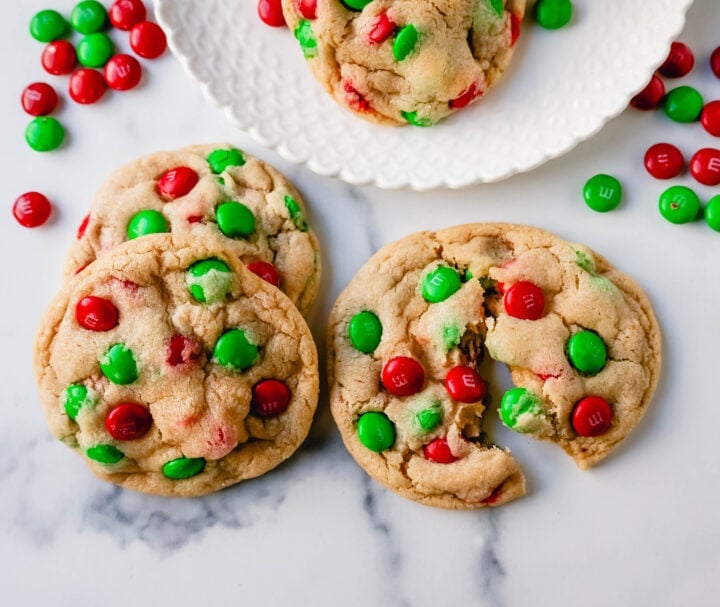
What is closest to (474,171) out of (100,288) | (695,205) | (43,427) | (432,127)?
(432,127)

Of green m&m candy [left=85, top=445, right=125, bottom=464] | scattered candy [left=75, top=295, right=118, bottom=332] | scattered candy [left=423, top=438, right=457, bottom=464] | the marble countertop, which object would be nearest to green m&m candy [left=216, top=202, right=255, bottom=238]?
the marble countertop

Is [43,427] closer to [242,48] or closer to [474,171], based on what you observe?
[242,48]

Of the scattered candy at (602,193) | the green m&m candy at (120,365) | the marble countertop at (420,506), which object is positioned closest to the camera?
the green m&m candy at (120,365)

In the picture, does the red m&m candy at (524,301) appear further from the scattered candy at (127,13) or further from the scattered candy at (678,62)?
the scattered candy at (127,13)

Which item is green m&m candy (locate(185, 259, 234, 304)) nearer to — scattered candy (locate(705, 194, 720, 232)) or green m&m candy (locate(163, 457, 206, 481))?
green m&m candy (locate(163, 457, 206, 481))

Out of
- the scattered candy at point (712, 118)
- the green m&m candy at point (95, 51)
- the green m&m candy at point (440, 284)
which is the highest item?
the green m&m candy at point (95, 51)

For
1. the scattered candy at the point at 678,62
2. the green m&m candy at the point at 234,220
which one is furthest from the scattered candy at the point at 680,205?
the green m&m candy at the point at 234,220

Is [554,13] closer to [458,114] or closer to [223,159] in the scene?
[458,114]
